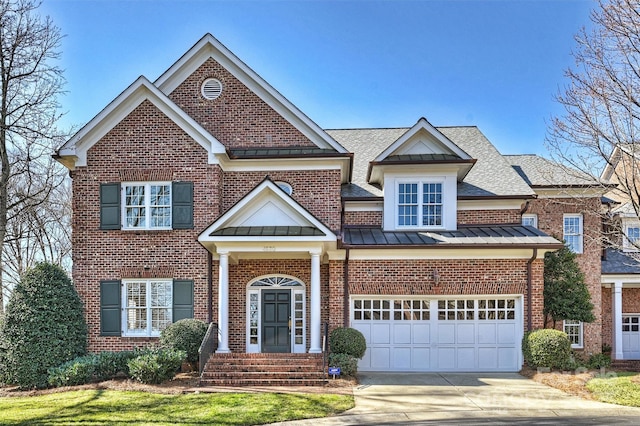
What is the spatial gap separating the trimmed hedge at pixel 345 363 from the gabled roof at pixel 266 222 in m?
3.13

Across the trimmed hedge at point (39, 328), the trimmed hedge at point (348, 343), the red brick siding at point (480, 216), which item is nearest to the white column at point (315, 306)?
the trimmed hedge at point (348, 343)

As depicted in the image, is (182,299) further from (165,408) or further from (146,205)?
(165,408)

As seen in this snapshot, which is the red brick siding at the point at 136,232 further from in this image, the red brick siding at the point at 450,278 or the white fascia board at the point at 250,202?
the red brick siding at the point at 450,278

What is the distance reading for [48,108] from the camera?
17.6 m

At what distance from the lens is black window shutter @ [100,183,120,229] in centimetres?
1525

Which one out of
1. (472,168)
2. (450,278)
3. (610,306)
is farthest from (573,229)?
(450,278)

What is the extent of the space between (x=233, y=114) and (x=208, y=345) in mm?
7730

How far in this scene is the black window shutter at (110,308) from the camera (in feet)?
48.9

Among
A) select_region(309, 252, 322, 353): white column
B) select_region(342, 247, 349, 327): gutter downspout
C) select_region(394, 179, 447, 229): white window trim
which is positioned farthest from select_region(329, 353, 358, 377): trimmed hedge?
select_region(394, 179, 447, 229): white window trim

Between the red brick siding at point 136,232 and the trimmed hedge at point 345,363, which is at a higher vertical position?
the red brick siding at point 136,232

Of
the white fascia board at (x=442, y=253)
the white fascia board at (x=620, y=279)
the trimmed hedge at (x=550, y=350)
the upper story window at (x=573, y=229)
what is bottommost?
the trimmed hedge at (x=550, y=350)

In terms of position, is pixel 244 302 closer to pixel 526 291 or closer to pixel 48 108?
pixel 526 291

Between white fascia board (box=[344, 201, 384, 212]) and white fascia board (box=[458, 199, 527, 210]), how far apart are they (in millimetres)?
2734

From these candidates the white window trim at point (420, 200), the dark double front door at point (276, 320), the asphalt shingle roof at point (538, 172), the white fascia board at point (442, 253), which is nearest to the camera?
the white fascia board at point (442, 253)
